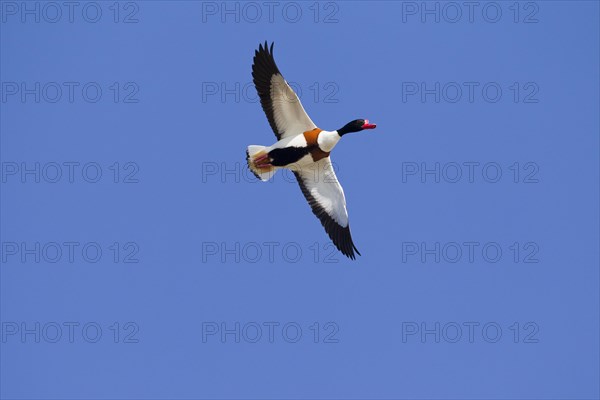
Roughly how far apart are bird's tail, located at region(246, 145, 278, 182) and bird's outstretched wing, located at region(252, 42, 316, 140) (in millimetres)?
438

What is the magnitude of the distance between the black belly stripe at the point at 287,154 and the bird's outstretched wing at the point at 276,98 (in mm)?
386

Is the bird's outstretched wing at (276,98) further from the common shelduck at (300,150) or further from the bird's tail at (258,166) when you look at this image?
the bird's tail at (258,166)

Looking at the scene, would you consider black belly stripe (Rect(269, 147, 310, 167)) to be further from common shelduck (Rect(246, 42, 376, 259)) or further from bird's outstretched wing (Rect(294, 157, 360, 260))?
bird's outstretched wing (Rect(294, 157, 360, 260))

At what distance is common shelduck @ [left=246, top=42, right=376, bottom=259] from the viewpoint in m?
19.8

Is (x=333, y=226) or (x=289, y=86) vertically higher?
(x=289, y=86)

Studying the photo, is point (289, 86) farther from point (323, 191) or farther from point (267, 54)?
point (323, 191)

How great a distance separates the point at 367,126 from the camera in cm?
1989

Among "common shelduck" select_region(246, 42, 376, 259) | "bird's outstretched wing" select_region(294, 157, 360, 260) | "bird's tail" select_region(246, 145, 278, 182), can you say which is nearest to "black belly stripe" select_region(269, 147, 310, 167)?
"common shelduck" select_region(246, 42, 376, 259)

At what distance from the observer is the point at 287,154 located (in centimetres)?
2000

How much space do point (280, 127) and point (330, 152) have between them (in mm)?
886

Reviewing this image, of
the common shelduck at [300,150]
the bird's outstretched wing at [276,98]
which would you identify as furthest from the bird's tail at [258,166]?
the bird's outstretched wing at [276,98]

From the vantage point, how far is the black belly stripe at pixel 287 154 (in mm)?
19922

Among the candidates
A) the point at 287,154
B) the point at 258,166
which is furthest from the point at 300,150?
the point at 258,166

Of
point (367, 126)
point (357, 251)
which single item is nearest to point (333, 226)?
point (357, 251)
